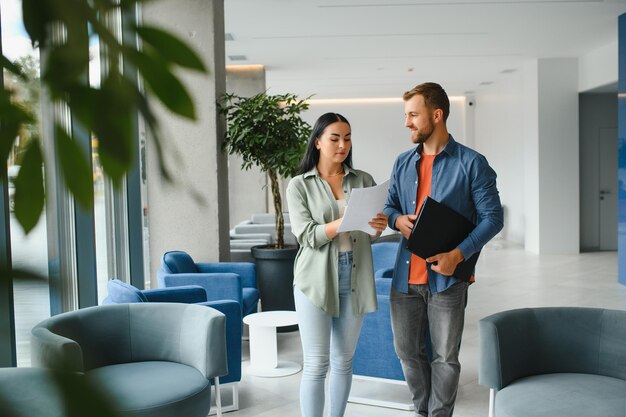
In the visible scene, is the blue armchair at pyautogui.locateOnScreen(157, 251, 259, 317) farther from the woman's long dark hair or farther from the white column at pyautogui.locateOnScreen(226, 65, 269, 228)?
the white column at pyautogui.locateOnScreen(226, 65, 269, 228)

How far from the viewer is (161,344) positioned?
3.52 metres

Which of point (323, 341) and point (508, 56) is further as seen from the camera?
point (508, 56)

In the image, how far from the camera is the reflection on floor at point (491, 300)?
4234 mm

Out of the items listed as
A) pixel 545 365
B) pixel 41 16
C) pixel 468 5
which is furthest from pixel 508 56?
pixel 41 16

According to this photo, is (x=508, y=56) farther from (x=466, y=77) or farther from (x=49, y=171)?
(x=49, y=171)

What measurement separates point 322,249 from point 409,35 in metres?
6.91

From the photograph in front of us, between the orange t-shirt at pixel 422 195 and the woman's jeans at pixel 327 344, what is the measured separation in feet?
0.95

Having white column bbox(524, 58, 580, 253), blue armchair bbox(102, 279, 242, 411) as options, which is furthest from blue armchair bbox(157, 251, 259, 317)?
white column bbox(524, 58, 580, 253)

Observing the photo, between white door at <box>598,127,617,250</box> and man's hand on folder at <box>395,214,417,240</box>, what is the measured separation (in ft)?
33.0

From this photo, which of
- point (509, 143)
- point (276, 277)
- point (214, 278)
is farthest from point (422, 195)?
point (509, 143)

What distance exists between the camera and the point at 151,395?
2957 millimetres

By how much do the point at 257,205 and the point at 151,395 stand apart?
891cm

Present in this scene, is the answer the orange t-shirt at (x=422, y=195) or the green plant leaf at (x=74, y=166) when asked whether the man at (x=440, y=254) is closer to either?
the orange t-shirt at (x=422, y=195)

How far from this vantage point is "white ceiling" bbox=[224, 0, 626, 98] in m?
7.84
